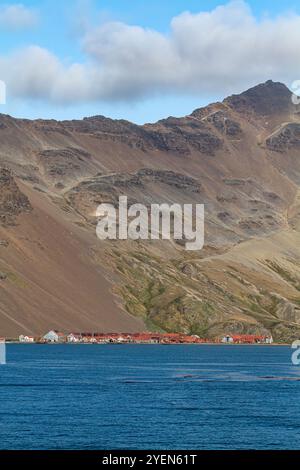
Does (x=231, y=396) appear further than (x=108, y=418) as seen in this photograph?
Yes

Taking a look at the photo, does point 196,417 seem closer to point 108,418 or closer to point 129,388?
point 108,418
